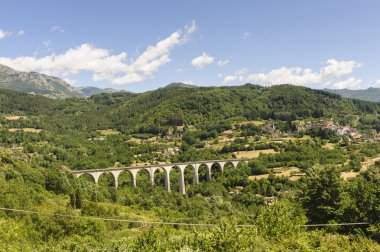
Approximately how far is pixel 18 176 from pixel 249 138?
96837mm

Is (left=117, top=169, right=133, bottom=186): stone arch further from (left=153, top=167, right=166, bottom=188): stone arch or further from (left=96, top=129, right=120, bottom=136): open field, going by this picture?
(left=96, top=129, right=120, bottom=136): open field

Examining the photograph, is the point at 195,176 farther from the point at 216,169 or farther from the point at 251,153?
the point at 251,153

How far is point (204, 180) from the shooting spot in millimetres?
100750

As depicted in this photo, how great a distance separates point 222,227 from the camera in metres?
21.6

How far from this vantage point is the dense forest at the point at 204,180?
2603 cm

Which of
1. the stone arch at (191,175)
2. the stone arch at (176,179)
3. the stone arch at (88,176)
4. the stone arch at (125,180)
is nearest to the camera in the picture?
the stone arch at (88,176)

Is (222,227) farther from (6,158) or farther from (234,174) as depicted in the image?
(234,174)

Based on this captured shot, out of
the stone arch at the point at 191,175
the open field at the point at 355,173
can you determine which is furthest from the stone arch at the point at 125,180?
the open field at the point at 355,173

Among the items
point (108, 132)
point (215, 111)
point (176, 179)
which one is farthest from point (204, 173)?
point (215, 111)

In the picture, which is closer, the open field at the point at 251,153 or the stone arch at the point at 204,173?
the stone arch at the point at 204,173

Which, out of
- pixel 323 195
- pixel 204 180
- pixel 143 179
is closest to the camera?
pixel 323 195

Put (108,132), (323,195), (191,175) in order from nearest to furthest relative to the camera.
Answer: (323,195)
(191,175)
(108,132)

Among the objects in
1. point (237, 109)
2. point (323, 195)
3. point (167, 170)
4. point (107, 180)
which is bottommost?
point (107, 180)

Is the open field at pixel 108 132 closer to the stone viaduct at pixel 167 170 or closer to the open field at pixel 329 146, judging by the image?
the stone viaduct at pixel 167 170
